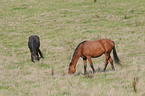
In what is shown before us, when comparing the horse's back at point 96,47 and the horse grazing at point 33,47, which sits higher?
the horse's back at point 96,47

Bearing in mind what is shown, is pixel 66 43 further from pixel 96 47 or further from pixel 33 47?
pixel 96 47

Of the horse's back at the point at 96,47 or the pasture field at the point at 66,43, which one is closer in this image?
the pasture field at the point at 66,43

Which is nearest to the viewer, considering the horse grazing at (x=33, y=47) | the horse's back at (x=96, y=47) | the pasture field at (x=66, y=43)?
the pasture field at (x=66, y=43)

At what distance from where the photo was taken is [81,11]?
116 ft

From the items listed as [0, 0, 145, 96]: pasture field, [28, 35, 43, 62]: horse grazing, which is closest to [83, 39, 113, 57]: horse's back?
[0, 0, 145, 96]: pasture field

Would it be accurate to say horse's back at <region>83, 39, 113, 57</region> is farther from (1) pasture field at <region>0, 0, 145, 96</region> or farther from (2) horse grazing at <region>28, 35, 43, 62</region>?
(2) horse grazing at <region>28, 35, 43, 62</region>

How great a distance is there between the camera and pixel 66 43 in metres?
21.3

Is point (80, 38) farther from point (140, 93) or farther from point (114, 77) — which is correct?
point (140, 93)

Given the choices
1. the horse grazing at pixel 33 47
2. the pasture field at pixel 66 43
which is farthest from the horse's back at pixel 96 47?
the horse grazing at pixel 33 47

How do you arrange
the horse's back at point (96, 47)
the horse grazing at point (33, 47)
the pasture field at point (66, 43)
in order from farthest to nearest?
the horse grazing at point (33, 47)
the horse's back at point (96, 47)
the pasture field at point (66, 43)

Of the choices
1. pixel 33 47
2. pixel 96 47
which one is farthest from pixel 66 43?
pixel 96 47

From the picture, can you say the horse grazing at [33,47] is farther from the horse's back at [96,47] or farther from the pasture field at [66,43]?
the horse's back at [96,47]

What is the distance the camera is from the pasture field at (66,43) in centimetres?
752

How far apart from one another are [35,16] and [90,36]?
14.6m
